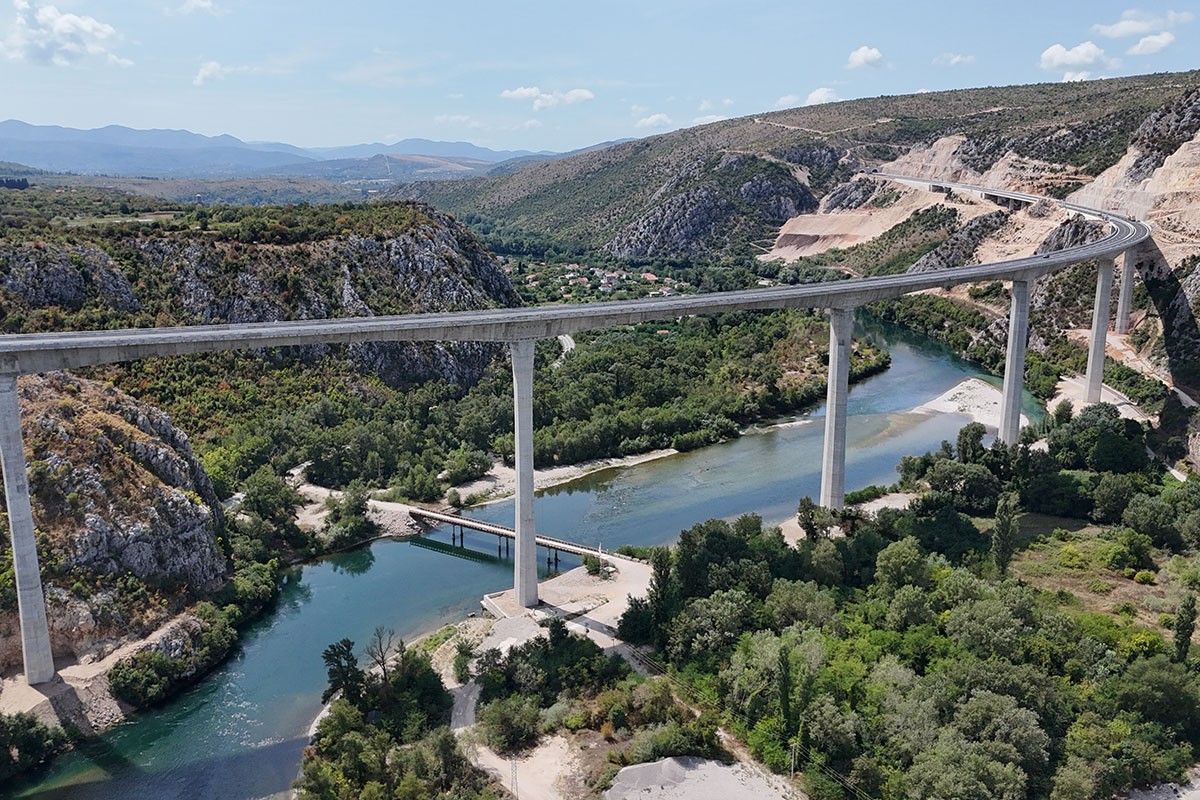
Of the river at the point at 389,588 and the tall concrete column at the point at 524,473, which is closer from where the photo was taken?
the river at the point at 389,588

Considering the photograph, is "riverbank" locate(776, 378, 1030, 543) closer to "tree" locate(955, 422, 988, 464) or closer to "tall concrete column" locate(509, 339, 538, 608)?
"tree" locate(955, 422, 988, 464)

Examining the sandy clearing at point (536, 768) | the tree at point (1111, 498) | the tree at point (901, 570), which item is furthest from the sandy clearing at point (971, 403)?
the sandy clearing at point (536, 768)

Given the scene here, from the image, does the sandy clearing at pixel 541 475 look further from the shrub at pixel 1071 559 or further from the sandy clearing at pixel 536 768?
the shrub at pixel 1071 559

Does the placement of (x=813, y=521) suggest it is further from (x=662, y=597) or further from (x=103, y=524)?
(x=103, y=524)

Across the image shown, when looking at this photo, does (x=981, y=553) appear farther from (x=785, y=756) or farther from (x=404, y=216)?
(x=404, y=216)

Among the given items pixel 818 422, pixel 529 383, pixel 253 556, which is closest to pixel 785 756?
pixel 529 383

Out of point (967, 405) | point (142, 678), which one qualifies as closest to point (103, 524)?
point (142, 678)

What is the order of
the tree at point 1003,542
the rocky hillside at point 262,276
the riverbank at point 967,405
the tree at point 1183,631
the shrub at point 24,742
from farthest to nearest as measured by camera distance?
1. the riverbank at point 967,405
2. the rocky hillside at point 262,276
3. the tree at point 1003,542
4. the tree at point 1183,631
5. the shrub at point 24,742
